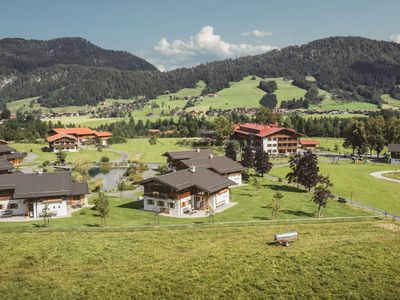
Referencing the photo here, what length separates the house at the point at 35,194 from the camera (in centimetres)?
5406

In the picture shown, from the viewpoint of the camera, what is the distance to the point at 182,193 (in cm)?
5478

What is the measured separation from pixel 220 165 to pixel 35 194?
32574 millimetres

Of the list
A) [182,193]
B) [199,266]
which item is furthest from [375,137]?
[199,266]

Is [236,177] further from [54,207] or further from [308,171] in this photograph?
[54,207]

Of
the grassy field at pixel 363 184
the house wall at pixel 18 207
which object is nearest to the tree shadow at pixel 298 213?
the grassy field at pixel 363 184

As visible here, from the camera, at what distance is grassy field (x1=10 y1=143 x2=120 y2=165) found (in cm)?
11331

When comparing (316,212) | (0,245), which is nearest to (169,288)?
(0,245)

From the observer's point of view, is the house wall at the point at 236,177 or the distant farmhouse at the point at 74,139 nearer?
the house wall at the point at 236,177

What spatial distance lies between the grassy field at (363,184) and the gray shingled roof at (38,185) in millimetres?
45267

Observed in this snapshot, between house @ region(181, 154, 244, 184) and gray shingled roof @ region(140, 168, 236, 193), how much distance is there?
7598 mm

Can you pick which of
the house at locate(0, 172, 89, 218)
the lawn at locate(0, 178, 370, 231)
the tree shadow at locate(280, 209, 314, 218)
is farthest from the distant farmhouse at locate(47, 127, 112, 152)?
the tree shadow at locate(280, 209, 314, 218)

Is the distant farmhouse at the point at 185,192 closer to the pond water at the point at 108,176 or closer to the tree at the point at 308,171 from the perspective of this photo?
the tree at the point at 308,171

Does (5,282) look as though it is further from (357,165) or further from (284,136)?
(284,136)

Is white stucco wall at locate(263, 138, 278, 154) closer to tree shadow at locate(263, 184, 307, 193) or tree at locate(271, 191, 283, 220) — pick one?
tree shadow at locate(263, 184, 307, 193)
